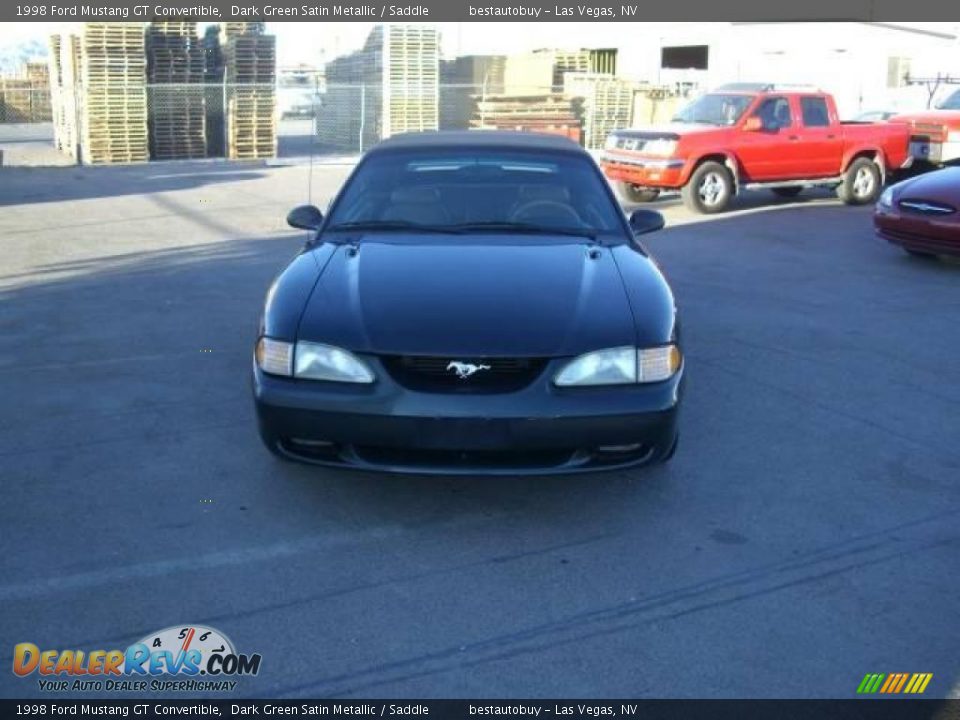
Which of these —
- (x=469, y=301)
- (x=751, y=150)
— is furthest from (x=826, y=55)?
(x=469, y=301)

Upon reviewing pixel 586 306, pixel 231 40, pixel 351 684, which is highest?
pixel 231 40

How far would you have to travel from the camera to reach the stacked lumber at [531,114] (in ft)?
80.2

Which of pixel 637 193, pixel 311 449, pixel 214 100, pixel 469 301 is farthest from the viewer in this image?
pixel 214 100

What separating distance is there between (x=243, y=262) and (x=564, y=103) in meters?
16.2

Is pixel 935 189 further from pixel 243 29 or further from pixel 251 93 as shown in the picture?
pixel 243 29

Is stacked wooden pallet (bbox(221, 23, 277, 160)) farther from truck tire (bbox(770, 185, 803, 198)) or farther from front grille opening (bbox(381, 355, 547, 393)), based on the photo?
front grille opening (bbox(381, 355, 547, 393))

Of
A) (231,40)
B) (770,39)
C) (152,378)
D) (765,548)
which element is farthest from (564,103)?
(765,548)

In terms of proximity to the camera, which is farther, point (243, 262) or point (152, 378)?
point (243, 262)

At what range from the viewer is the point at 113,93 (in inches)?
886

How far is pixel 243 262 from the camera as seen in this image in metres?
10.7

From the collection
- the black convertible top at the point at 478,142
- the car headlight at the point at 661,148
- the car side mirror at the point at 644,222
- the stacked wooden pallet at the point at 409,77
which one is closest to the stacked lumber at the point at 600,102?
the stacked wooden pallet at the point at 409,77

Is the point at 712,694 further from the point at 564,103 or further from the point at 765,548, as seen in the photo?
the point at 564,103

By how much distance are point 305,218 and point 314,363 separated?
6.08ft

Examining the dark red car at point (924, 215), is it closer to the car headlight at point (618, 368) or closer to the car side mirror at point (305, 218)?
the car side mirror at point (305, 218)
